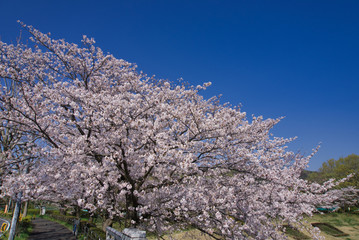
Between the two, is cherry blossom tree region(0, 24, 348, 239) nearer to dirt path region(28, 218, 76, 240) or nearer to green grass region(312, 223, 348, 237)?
dirt path region(28, 218, 76, 240)

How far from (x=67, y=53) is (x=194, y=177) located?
848 cm

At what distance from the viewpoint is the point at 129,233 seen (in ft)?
12.4

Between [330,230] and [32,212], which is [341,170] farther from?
[32,212]

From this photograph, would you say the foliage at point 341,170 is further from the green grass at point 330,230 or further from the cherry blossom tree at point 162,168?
the cherry blossom tree at point 162,168

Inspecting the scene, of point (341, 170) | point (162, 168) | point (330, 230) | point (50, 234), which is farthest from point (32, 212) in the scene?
point (341, 170)

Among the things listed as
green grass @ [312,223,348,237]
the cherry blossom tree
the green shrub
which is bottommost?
the green shrub

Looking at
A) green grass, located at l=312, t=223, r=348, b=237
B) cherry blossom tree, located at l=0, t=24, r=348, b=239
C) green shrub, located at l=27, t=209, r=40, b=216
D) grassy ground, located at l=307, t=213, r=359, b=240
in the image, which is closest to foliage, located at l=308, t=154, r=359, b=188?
grassy ground, located at l=307, t=213, r=359, b=240

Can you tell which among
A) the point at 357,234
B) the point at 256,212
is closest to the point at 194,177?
the point at 256,212

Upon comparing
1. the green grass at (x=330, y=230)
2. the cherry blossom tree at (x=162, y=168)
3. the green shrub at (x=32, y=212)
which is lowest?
the green shrub at (x=32, y=212)

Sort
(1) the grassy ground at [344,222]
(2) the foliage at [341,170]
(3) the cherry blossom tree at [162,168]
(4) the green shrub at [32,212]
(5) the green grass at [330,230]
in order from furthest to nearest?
1. (2) the foliage at [341,170]
2. (4) the green shrub at [32,212]
3. (5) the green grass at [330,230]
4. (1) the grassy ground at [344,222]
5. (3) the cherry blossom tree at [162,168]

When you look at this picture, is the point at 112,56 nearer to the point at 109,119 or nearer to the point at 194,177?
the point at 109,119

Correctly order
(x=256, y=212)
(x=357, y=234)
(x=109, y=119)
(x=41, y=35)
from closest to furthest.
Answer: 1. (x=109, y=119)
2. (x=256, y=212)
3. (x=41, y=35)
4. (x=357, y=234)

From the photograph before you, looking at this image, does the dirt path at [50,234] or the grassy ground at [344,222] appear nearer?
the dirt path at [50,234]

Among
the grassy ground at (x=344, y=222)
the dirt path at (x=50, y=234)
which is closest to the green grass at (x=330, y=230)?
the grassy ground at (x=344, y=222)
